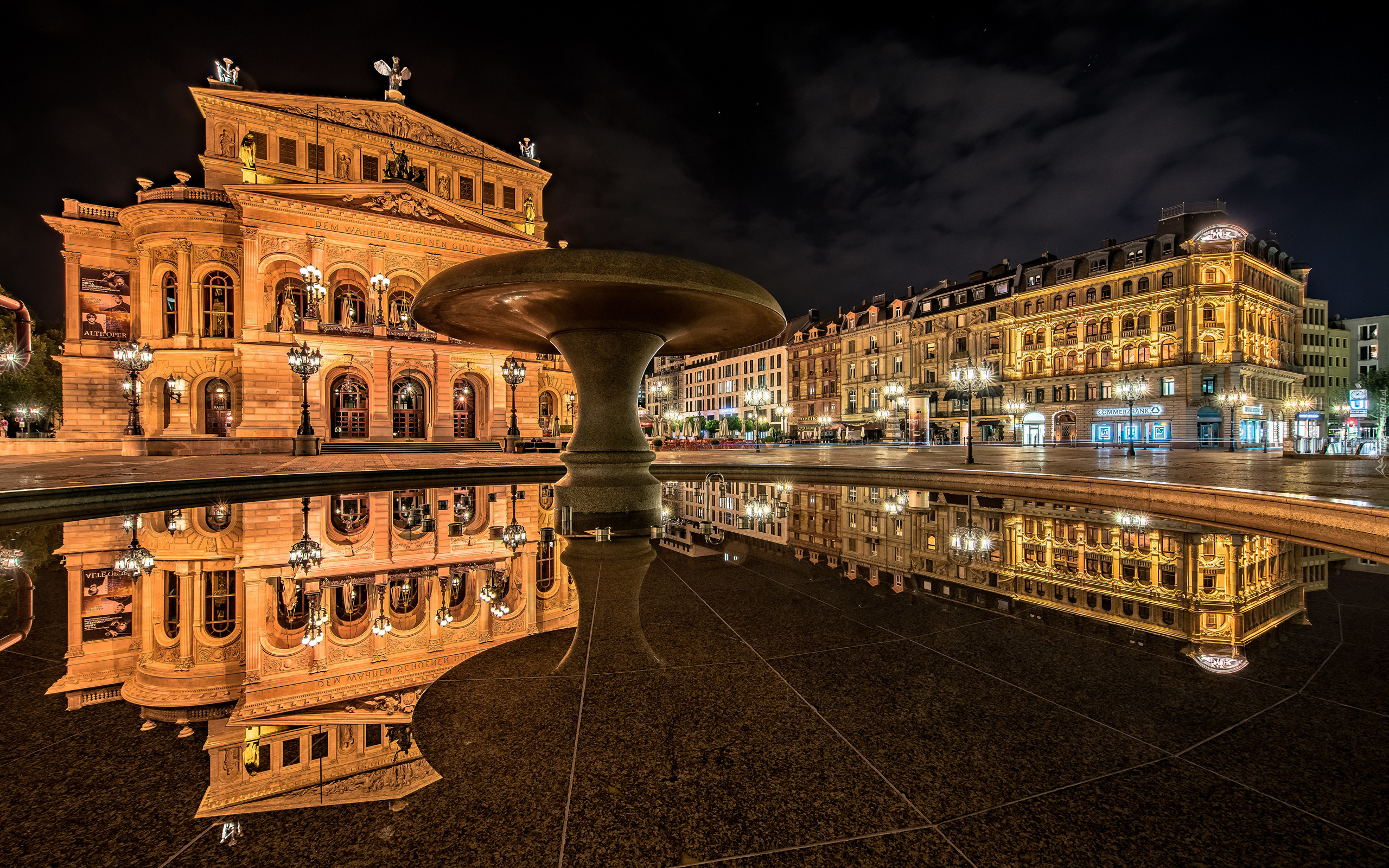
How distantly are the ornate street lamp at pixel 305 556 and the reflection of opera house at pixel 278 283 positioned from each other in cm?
2832

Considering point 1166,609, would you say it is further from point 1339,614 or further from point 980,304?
point 980,304

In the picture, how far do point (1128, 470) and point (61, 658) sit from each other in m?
21.4

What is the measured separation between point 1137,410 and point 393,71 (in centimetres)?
6256

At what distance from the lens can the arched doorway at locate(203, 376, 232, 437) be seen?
33469mm

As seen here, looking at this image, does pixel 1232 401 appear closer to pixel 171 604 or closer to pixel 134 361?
pixel 171 604

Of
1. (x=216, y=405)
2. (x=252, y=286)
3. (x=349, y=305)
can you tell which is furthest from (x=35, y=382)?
(x=349, y=305)

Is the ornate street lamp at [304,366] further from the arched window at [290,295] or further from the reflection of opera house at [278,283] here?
the arched window at [290,295]

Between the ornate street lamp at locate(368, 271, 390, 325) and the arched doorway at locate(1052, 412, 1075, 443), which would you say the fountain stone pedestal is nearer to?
the ornate street lamp at locate(368, 271, 390, 325)

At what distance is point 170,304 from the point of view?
33750 millimetres

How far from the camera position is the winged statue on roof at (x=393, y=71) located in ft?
131

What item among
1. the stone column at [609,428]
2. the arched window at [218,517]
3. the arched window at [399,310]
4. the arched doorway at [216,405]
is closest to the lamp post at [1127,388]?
the stone column at [609,428]

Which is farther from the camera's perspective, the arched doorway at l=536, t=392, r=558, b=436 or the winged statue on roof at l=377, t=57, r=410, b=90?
the arched doorway at l=536, t=392, r=558, b=436

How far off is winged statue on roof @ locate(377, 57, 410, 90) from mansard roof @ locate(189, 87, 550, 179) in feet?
Result: 9.20

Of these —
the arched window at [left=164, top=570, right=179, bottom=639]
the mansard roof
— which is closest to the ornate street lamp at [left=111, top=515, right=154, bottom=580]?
the arched window at [left=164, top=570, right=179, bottom=639]
